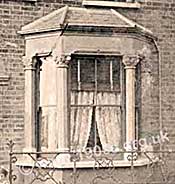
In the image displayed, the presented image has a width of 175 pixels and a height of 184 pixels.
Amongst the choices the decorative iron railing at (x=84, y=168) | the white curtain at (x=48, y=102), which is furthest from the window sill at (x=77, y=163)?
the white curtain at (x=48, y=102)

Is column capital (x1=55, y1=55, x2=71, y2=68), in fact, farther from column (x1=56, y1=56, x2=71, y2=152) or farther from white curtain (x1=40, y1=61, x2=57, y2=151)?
white curtain (x1=40, y1=61, x2=57, y2=151)

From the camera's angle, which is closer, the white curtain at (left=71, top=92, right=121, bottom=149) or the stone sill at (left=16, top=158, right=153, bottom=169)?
the stone sill at (left=16, top=158, right=153, bottom=169)

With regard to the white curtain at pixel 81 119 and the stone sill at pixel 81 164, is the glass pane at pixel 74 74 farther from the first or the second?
the stone sill at pixel 81 164

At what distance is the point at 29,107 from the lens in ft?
37.5

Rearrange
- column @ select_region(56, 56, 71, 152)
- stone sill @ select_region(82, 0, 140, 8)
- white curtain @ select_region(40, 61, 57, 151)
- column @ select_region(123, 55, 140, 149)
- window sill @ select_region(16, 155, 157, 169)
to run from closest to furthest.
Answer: window sill @ select_region(16, 155, 157, 169) < column @ select_region(56, 56, 71, 152) < white curtain @ select_region(40, 61, 57, 151) < column @ select_region(123, 55, 140, 149) < stone sill @ select_region(82, 0, 140, 8)

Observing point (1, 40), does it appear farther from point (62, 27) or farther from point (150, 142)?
point (150, 142)

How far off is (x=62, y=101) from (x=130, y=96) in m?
1.40

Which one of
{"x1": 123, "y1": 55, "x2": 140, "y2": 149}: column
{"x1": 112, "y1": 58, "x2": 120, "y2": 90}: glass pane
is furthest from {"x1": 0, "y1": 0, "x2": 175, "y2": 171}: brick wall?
{"x1": 112, "y1": 58, "x2": 120, "y2": 90}: glass pane

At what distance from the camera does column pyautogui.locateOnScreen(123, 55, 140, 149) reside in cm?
1155

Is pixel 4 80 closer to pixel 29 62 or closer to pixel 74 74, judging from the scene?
pixel 29 62

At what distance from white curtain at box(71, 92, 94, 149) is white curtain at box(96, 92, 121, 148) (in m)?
0.19

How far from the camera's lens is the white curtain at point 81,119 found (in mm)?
11281

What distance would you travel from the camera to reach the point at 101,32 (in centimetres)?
1131

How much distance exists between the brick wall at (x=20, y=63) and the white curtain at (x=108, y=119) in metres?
0.86
